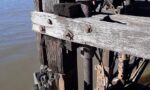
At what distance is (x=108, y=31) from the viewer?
6.16 feet

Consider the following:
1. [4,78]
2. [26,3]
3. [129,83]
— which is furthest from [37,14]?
[26,3]

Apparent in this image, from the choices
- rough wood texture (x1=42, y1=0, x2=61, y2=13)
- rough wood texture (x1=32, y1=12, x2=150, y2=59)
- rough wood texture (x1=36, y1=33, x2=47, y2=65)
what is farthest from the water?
rough wood texture (x1=32, y1=12, x2=150, y2=59)

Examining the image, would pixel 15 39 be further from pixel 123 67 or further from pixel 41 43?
pixel 41 43

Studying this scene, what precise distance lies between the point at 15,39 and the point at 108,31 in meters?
10.8

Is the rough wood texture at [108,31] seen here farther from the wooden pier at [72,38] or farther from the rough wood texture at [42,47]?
the rough wood texture at [42,47]

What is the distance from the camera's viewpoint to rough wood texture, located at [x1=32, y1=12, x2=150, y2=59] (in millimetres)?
1773

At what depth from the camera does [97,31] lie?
1.93 meters

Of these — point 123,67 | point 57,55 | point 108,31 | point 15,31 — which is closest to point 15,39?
point 15,31

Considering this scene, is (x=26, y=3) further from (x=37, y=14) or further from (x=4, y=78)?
(x=37, y=14)

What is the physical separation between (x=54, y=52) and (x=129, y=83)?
397 cm

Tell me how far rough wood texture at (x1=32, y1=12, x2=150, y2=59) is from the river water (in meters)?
6.70

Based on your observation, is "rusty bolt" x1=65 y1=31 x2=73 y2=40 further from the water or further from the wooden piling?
the water

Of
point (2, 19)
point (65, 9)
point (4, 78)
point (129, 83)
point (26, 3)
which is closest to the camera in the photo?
point (65, 9)

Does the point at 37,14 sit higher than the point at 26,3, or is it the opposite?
the point at 37,14
